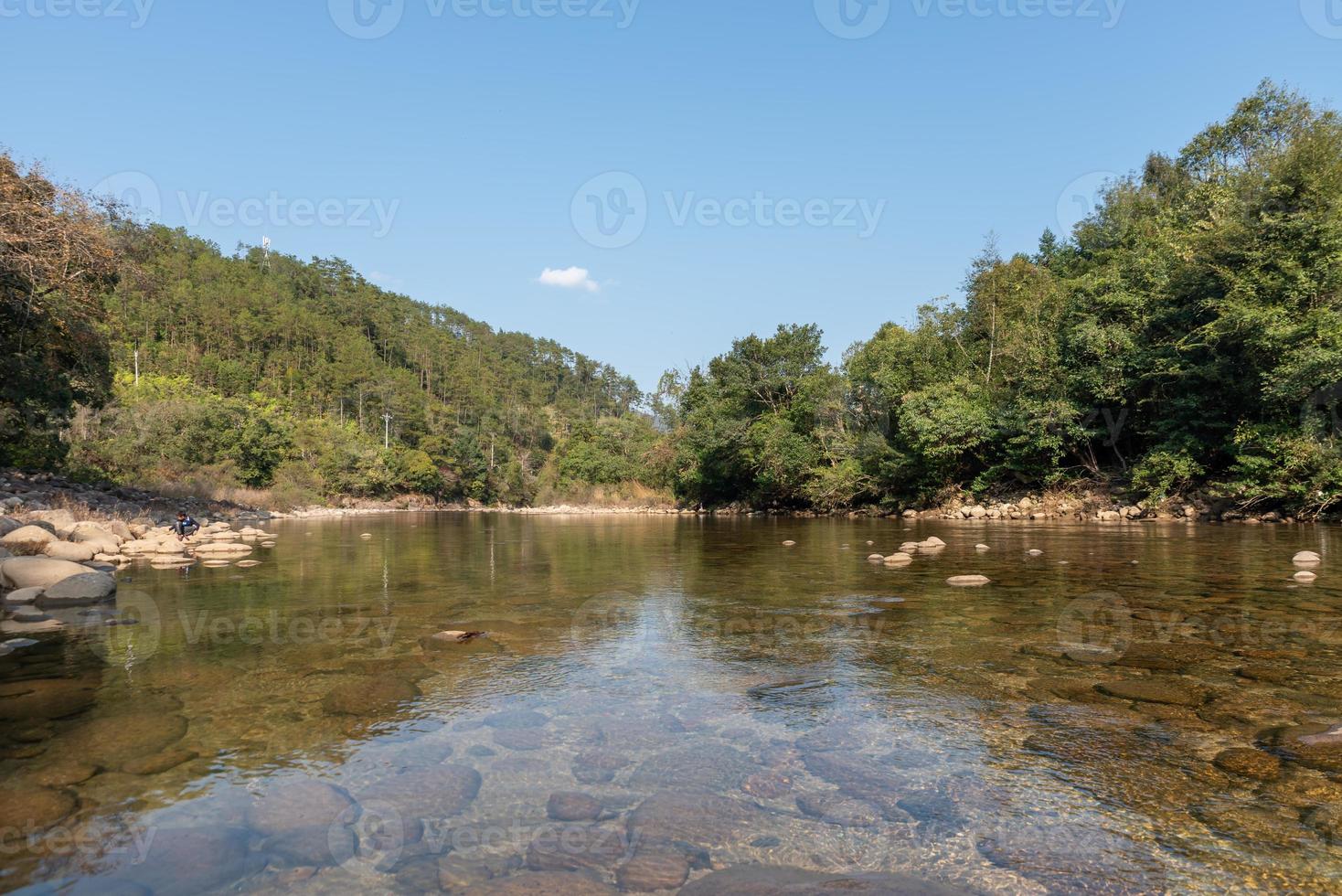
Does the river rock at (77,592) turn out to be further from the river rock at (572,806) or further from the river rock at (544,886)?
the river rock at (544,886)

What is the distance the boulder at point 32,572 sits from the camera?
9984 millimetres

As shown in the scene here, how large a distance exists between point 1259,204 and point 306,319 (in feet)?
330

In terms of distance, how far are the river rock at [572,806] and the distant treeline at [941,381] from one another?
17.5m

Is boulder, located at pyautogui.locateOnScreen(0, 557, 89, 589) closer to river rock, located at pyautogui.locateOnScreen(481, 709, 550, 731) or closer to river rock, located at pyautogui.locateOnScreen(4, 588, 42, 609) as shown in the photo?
river rock, located at pyautogui.locateOnScreen(4, 588, 42, 609)

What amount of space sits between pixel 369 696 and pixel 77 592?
7129 millimetres

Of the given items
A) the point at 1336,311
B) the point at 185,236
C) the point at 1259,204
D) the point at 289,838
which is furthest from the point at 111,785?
the point at 185,236

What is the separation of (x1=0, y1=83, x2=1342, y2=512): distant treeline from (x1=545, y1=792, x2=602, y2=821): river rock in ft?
57.3

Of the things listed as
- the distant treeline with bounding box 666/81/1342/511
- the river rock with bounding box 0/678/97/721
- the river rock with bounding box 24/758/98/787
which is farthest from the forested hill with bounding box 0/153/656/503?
the distant treeline with bounding box 666/81/1342/511

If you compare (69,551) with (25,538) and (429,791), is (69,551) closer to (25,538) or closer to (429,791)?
(25,538)

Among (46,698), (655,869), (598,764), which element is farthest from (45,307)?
(655,869)

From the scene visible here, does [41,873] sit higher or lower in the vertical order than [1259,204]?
lower

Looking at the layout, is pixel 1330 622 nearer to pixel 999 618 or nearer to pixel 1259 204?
pixel 999 618

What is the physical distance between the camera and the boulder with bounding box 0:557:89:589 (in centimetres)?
998

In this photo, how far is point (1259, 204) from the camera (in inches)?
863
